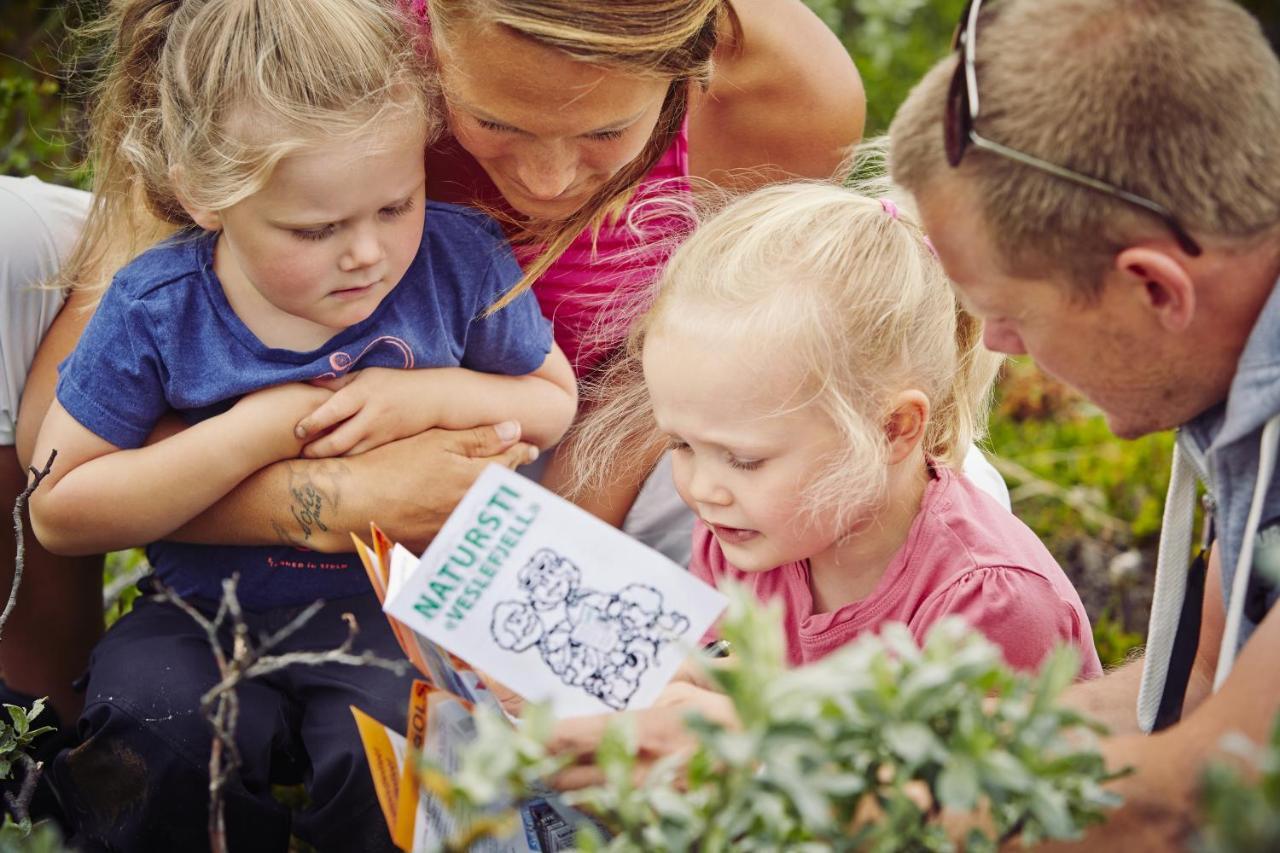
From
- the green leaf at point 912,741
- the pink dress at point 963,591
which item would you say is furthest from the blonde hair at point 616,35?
the green leaf at point 912,741

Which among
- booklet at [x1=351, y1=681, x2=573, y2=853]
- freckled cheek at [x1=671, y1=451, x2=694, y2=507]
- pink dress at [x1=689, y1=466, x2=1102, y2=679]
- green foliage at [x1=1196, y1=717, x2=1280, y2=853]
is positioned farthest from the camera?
freckled cheek at [x1=671, y1=451, x2=694, y2=507]

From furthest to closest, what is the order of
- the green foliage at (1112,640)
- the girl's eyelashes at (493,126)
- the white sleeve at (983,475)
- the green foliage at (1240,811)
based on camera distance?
the green foliage at (1112,640)
the white sleeve at (983,475)
the girl's eyelashes at (493,126)
the green foliage at (1240,811)

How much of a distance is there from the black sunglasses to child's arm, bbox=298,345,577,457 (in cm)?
114

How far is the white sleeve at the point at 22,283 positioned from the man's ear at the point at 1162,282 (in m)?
2.07

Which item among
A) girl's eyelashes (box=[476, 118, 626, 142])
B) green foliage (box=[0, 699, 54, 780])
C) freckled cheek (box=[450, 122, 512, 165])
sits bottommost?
green foliage (box=[0, 699, 54, 780])

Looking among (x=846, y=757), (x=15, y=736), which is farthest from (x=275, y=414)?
(x=846, y=757)

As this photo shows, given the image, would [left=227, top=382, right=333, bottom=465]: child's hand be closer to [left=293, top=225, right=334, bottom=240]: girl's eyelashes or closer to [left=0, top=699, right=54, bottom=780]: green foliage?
[left=293, top=225, right=334, bottom=240]: girl's eyelashes

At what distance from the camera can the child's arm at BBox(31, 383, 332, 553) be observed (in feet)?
7.51

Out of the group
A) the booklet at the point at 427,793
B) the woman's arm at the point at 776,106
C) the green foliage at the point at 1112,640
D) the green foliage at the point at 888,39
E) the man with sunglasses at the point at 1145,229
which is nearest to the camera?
the man with sunglasses at the point at 1145,229

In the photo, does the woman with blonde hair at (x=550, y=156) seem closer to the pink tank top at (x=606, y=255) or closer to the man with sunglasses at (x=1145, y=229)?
the pink tank top at (x=606, y=255)

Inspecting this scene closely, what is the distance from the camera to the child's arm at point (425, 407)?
2.40 meters

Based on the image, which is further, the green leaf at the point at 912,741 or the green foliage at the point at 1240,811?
the green leaf at the point at 912,741

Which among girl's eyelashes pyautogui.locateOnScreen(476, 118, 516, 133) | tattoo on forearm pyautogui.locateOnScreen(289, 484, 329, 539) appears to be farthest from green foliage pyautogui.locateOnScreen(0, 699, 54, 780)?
girl's eyelashes pyautogui.locateOnScreen(476, 118, 516, 133)

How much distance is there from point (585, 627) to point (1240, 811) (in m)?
0.97
